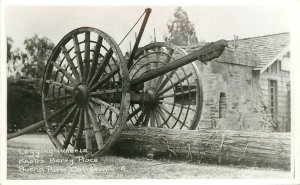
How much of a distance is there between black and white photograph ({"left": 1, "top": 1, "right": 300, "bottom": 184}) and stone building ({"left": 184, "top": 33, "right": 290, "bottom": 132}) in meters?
0.44

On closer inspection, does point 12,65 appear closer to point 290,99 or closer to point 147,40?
point 147,40

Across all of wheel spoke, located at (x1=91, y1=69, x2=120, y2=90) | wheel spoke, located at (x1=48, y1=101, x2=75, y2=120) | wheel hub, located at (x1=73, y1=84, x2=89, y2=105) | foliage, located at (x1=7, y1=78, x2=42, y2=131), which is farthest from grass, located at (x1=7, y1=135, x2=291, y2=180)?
wheel spoke, located at (x1=91, y1=69, x2=120, y2=90)

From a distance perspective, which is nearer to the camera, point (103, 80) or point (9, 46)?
point (9, 46)

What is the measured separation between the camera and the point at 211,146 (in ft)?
19.1

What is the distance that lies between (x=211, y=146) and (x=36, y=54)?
2.75 m

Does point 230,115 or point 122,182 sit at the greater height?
point 230,115

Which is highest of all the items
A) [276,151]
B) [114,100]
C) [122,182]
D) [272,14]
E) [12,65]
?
[272,14]

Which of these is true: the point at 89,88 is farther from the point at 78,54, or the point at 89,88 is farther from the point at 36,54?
the point at 36,54

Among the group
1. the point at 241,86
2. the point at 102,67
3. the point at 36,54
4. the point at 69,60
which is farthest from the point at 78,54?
the point at 241,86

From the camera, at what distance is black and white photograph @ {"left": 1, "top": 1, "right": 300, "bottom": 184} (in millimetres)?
5691

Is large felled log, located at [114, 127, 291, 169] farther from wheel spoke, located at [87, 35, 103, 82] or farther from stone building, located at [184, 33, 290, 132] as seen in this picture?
stone building, located at [184, 33, 290, 132]

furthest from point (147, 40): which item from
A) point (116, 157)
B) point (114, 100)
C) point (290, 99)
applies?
point (290, 99)

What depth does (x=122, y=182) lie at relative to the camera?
222 inches

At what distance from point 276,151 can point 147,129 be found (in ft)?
5.46
